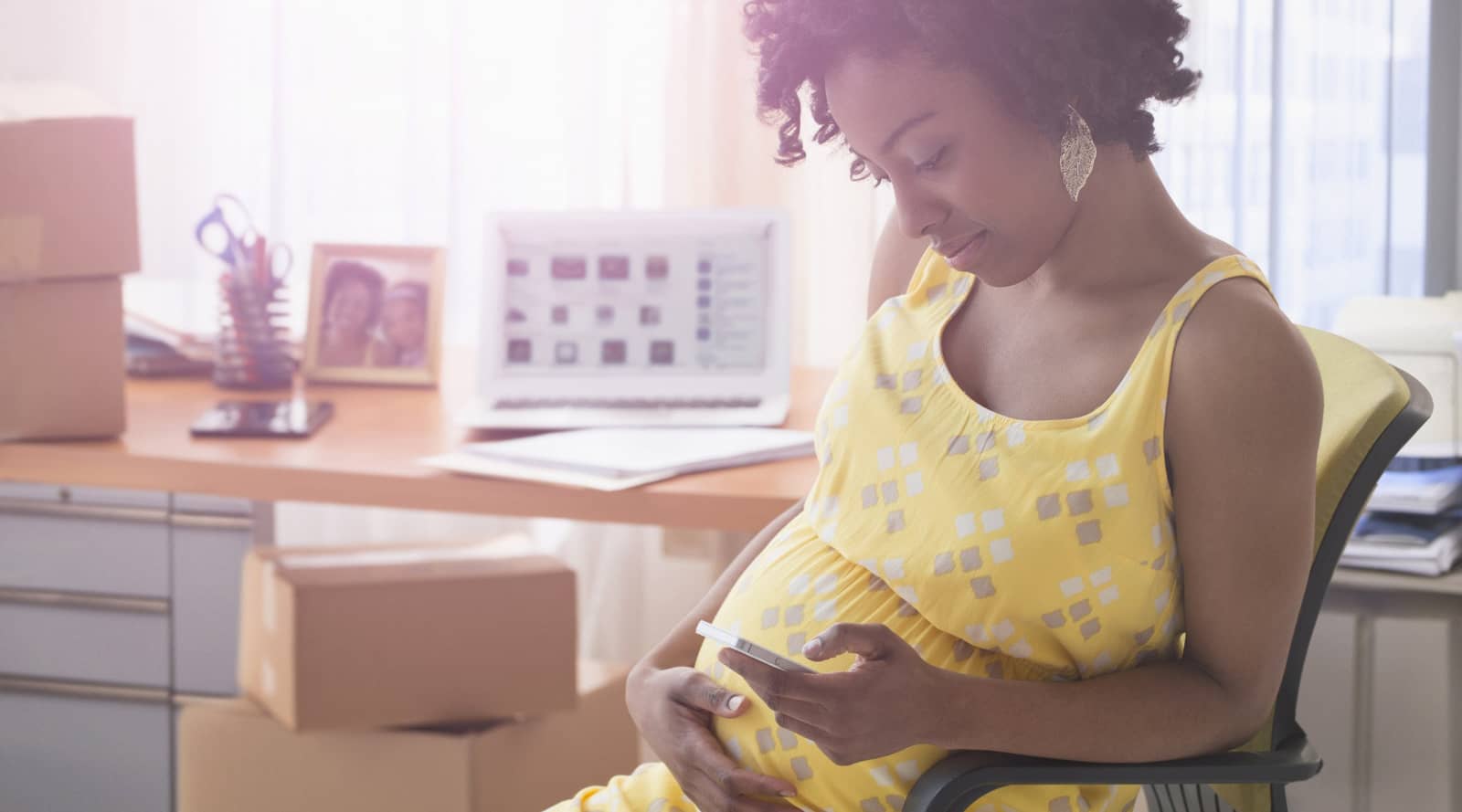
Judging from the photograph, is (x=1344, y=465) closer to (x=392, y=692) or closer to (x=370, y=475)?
(x=370, y=475)

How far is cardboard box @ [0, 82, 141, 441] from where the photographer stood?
1.73 meters

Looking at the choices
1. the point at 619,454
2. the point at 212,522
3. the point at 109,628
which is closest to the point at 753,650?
the point at 619,454

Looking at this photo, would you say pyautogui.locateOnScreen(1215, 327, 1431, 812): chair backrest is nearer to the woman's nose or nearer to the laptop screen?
the woman's nose

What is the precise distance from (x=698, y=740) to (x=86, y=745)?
1303mm

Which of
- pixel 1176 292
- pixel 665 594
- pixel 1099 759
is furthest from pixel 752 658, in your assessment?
pixel 665 594

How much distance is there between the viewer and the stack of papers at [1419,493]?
1.65 m

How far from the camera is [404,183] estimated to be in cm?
281

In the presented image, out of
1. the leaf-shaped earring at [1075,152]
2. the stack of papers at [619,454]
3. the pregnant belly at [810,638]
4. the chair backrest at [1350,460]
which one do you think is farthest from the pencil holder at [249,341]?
the chair backrest at [1350,460]

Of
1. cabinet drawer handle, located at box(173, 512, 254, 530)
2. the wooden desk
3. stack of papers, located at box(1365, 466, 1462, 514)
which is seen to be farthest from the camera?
cabinet drawer handle, located at box(173, 512, 254, 530)

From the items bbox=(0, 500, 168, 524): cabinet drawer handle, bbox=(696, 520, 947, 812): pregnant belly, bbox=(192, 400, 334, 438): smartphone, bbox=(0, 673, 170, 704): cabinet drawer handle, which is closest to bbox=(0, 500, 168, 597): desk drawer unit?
bbox=(0, 500, 168, 524): cabinet drawer handle

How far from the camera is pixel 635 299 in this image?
1.95 metres

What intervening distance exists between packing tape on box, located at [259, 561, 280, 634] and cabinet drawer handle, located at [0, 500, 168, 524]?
0.87 ft

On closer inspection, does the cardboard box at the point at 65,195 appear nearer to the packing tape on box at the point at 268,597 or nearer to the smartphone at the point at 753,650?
the packing tape on box at the point at 268,597

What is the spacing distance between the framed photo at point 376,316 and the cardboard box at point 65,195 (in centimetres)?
40
